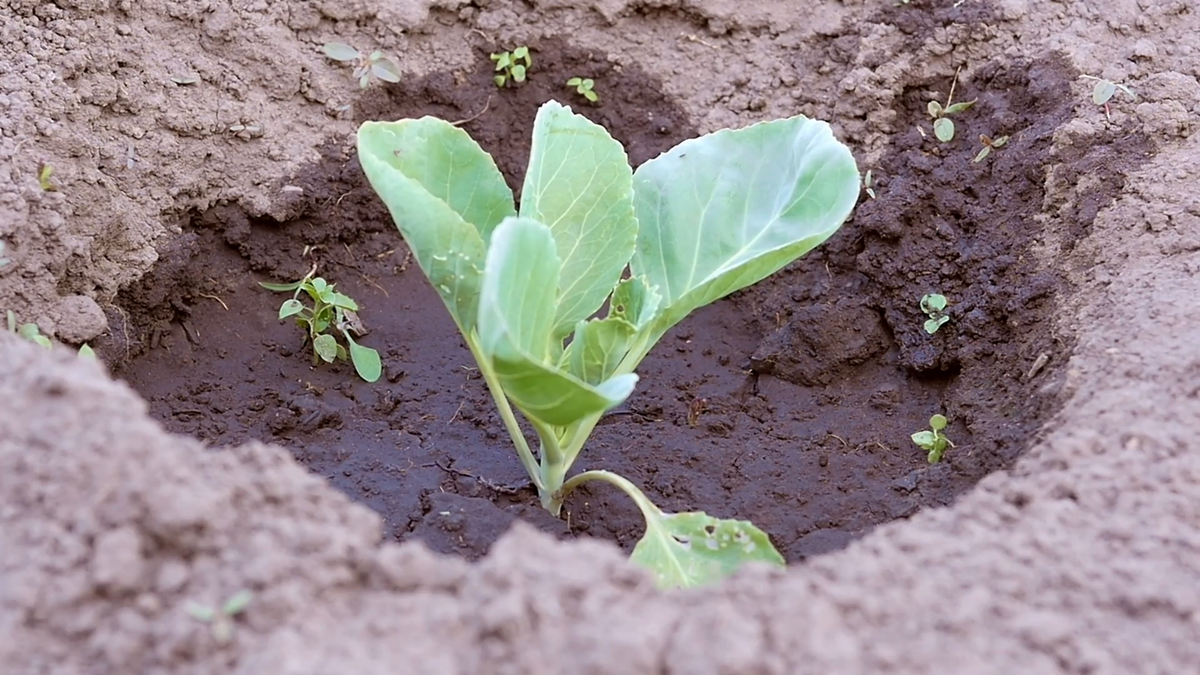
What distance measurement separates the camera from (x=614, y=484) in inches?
77.0

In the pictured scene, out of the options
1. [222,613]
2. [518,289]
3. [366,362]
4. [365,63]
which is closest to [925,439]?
[518,289]

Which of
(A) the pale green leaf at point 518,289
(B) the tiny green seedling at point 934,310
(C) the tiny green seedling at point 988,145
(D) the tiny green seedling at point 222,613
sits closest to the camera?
(D) the tiny green seedling at point 222,613

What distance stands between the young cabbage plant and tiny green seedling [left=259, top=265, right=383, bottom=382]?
460 millimetres

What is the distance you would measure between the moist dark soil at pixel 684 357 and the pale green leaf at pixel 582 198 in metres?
→ 0.44

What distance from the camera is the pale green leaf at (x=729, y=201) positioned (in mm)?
1915

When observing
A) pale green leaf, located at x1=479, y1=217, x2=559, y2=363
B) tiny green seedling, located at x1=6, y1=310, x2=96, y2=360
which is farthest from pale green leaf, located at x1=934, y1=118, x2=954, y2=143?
tiny green seedling, located at x1=6, y1=310, x2=96, y2=360

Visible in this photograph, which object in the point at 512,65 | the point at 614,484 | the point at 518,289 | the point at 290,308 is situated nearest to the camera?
the point at 518,289

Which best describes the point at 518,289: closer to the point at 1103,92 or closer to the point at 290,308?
the point at 290,308

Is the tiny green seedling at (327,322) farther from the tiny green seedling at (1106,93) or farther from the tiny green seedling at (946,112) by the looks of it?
the tiny green seedling at (1106,93)

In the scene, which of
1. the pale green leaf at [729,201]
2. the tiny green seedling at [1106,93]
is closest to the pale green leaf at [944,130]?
the tiny green seedling at [1106,93]

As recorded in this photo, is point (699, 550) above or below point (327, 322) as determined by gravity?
above

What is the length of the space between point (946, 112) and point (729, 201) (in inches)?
33.5

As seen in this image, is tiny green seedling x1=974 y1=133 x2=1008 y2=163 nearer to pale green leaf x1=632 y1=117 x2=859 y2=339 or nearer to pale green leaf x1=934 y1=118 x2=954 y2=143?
pale green leaf x1=934 y1=118 x2=954 y2=143

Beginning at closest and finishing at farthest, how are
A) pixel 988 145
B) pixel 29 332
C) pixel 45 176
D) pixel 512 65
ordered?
pixel 29 332 < pixel 45 176 < pixel 988 145 < pixel 512 65
